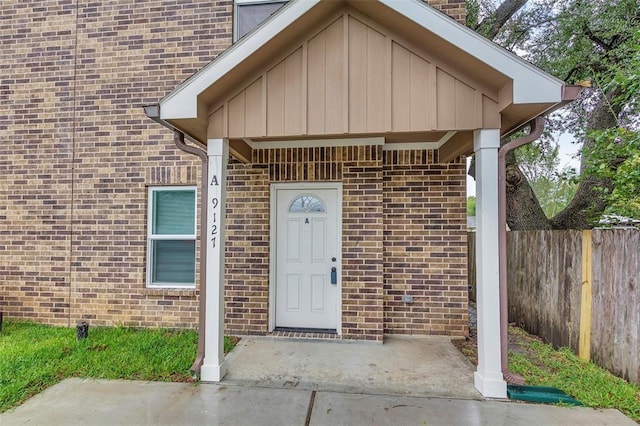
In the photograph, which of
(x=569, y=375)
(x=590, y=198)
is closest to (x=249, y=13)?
(x=569, y=375)

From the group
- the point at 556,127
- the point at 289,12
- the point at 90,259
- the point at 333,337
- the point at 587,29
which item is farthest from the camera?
the point at 556,127

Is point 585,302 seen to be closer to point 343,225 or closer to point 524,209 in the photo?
point 343,225

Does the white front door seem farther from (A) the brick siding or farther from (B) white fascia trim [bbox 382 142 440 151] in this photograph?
(B) white fascia trim [bbox 382 142 440 151]

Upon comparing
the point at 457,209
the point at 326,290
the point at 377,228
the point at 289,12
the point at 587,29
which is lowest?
the point at 326,290

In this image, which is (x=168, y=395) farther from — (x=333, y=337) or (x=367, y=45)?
(x=367, y=45)

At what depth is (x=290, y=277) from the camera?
5109mm

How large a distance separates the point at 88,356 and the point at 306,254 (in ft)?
10.4

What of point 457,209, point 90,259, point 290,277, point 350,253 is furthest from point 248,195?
point 457,209

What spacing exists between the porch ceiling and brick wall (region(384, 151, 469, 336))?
5.11ft

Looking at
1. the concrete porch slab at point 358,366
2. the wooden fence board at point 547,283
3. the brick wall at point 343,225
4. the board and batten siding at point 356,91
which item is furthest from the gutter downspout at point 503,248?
the brick wall at point 343,225

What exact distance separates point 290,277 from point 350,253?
106 cm

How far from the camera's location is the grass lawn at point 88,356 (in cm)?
355

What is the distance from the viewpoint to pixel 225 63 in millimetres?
3307

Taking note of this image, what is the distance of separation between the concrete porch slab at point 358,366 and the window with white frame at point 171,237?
1550 mm
